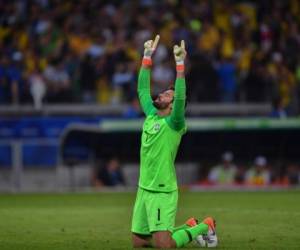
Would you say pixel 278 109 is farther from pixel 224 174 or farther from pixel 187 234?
pixel 187 234

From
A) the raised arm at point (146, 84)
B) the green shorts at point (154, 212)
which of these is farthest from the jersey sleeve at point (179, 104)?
the green shorts at point (154, 212)

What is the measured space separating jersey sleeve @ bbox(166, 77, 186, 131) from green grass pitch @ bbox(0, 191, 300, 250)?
5.12 ft

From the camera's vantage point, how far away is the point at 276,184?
86.2ft

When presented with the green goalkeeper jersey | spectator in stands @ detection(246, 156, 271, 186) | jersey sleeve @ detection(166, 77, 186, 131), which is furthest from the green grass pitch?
spectator in stands @ detection(246, 156, 271, 186)

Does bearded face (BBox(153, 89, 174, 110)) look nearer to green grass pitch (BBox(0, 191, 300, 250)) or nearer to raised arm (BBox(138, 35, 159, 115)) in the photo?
raised arm (BBox(138, 35, 159, 115))

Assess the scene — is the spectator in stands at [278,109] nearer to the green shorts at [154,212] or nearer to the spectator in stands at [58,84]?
the spectator in stands at [58,84]

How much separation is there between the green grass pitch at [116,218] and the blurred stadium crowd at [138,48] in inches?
135

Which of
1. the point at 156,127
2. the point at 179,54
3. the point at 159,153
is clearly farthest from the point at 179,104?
the point at 159,153

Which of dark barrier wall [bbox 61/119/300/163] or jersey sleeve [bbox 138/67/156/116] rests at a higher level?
jersey sleeve [bbox 138/67/156/116]

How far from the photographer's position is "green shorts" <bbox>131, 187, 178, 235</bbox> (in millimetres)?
11102

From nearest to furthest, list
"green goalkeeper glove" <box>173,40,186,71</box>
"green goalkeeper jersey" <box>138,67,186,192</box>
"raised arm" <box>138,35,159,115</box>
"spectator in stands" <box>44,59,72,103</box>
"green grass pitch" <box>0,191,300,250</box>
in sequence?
"green goalkeeper glove" <box>173,40,186,71</box> < "green goalkeeper jersey" <box>138,67,186,192</box> < "raised arm" <box>138,35,159,115</box> < "green grass pitch" <box>0,191,300,250</box> < "spectator in stands" <box>44,59,72,103</box>

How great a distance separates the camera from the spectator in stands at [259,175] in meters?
26.3

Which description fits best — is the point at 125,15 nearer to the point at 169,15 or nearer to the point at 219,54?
the point at 169,15

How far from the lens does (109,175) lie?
2642 cm
